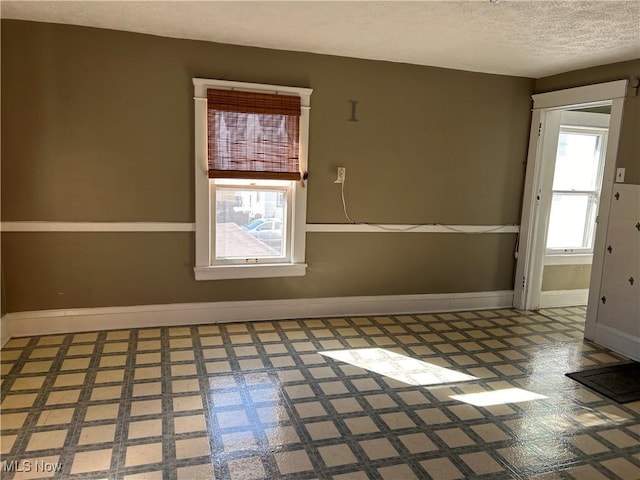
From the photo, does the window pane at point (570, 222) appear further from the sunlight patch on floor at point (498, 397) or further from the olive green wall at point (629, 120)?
the sunlight patch on floor at point (498, 397)

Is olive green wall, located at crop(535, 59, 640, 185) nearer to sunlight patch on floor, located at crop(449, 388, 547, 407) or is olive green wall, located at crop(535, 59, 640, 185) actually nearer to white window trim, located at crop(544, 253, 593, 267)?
white window trim, located at crop(544, 253, 593, 267)

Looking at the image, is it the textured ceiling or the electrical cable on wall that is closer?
the textured ceiling

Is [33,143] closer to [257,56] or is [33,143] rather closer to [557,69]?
[257,56]

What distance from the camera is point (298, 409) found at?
8.87ft

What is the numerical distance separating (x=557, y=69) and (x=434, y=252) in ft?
6.45

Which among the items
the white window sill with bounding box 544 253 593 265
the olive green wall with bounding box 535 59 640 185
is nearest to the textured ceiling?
the olive green wall with bounding box 535 59 640 185

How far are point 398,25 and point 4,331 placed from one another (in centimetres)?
354

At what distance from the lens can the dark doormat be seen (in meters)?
3.03

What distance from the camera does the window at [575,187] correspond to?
484 cm

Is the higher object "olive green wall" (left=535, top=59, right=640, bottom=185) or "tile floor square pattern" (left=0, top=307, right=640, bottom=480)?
"olive green wall" (left=535, top=59, right=640, bottom=185)

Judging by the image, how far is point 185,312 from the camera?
13.0 feet

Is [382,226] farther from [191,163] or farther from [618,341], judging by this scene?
[618,341]

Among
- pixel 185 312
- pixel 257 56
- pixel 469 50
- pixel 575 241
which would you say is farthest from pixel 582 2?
pixel 185 312

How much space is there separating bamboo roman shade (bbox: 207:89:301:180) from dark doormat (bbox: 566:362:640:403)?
2.66 m
